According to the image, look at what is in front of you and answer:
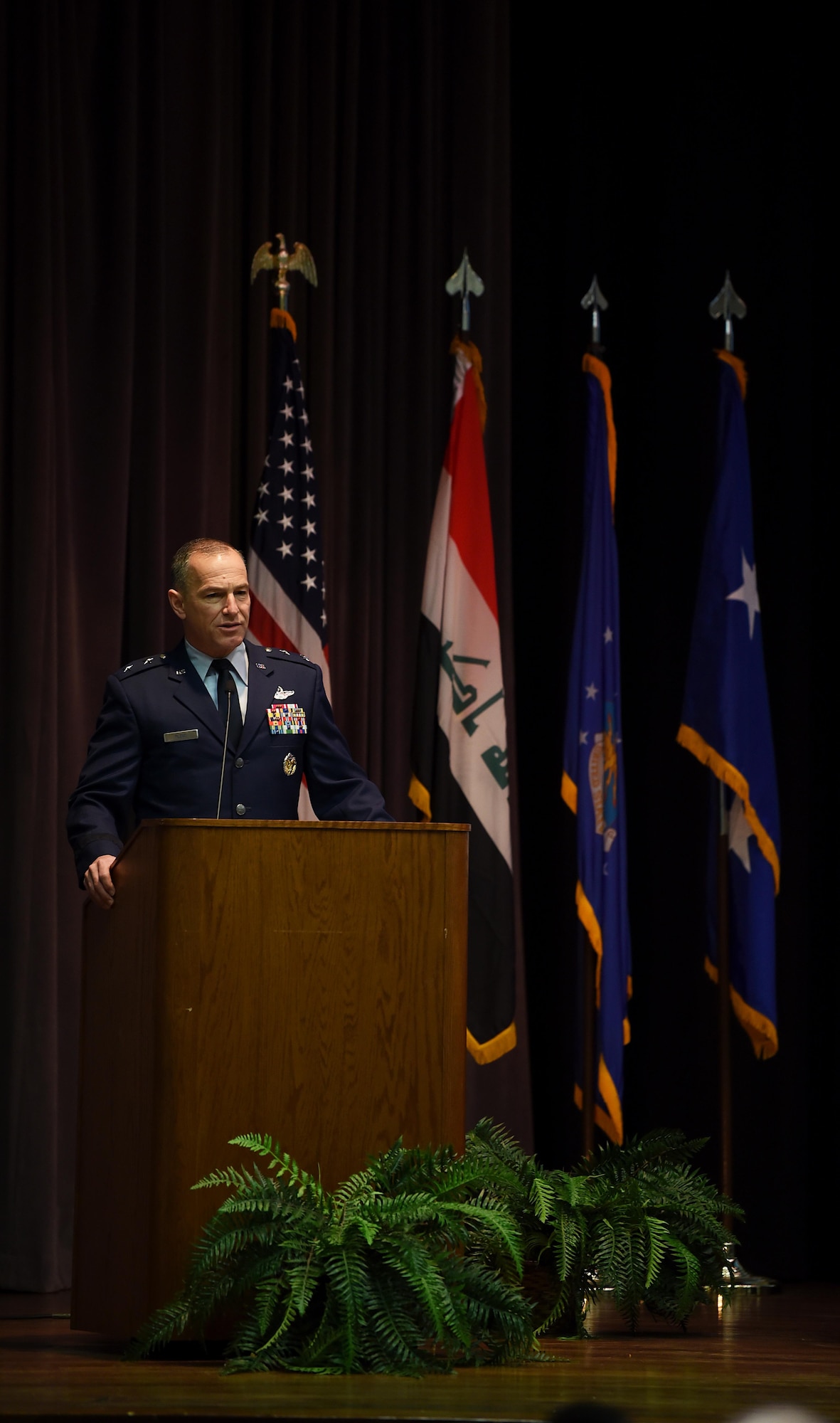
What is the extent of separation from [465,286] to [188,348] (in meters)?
0.88

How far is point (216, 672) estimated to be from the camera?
347 cm

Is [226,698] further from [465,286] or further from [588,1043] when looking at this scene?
[465,286]

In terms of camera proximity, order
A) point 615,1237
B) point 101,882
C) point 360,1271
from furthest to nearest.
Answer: point 615,1237 < point 101,882 < point 360,1271

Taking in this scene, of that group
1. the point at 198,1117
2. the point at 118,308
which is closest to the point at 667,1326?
the point at 198,1117

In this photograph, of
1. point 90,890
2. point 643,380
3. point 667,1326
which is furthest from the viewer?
point 643,380

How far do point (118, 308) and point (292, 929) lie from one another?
284 centimetres

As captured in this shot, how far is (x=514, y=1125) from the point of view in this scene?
17.5 feet

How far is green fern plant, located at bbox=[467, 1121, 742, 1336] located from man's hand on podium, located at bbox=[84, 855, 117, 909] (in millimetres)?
824

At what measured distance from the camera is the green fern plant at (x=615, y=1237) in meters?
3.06

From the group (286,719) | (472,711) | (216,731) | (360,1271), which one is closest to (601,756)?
(472,711)

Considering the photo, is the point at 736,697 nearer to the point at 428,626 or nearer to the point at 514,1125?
the point at 428,626

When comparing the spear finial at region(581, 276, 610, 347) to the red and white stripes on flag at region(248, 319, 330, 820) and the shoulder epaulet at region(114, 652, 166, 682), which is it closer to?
the red and white stripes on flag at region(248, 319, 330, 820)

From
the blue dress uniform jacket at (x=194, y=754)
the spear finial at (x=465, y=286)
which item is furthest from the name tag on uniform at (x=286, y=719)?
the spear finial at (x=465, y=286)

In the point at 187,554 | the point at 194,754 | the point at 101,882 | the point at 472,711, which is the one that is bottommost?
the point at 101,882
